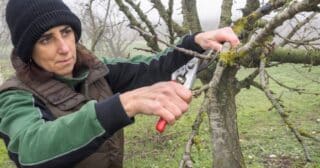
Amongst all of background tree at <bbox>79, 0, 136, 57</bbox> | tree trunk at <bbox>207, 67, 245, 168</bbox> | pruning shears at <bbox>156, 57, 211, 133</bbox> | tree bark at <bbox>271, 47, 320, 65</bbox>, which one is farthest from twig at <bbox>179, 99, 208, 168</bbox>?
background tree at <bbox>79, 0, 136, 57</bbox>

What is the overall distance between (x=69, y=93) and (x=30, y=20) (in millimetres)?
476

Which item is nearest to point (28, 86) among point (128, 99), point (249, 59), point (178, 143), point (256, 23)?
point (128, 99)

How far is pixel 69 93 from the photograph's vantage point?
222 cm

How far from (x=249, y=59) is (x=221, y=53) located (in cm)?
103

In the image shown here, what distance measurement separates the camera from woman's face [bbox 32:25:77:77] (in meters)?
2.30

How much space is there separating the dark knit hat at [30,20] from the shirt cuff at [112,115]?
0.93 meters

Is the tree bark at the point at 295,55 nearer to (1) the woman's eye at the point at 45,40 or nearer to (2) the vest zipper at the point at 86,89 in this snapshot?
(2) the vest zipper at the point at 86,89

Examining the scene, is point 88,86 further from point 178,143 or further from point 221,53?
point 178,143

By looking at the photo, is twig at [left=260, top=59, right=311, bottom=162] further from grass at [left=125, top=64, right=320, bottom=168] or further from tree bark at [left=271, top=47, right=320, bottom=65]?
grass at [left=125, top=64, right=320, bottom=168]

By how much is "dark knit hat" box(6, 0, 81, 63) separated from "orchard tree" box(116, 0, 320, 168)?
1.36 ft

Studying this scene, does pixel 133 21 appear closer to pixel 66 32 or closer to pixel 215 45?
pixel 66 32

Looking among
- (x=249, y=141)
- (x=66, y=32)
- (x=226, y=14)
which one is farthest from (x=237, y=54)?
(x=249, y=141)

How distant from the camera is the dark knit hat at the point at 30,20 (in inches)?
90.8

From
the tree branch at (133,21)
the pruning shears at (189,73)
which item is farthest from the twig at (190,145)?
the tree branch at (133,21)
